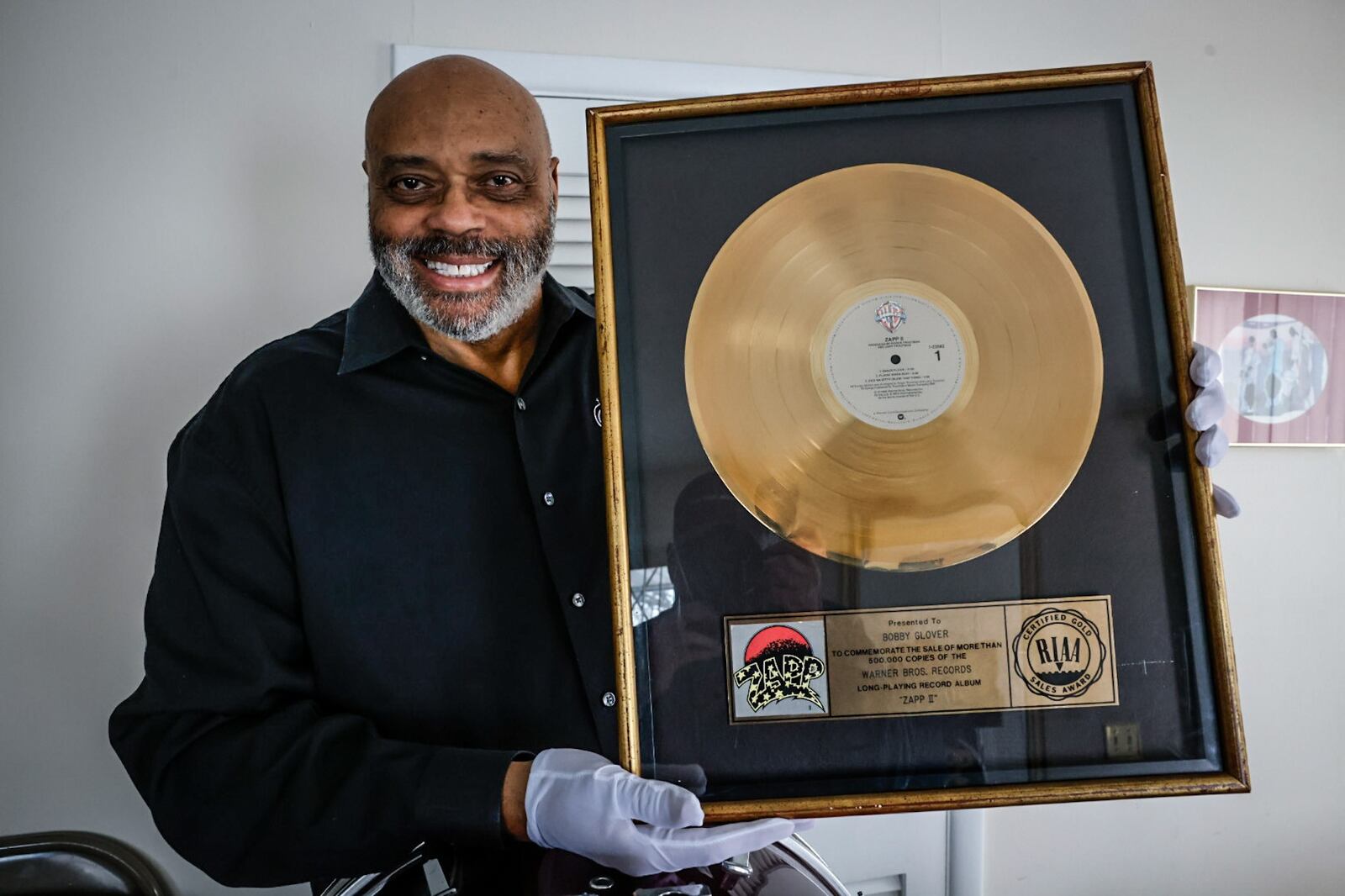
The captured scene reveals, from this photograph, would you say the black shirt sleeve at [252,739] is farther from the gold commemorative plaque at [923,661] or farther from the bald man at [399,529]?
the gold commemorative plaque at [923,661]

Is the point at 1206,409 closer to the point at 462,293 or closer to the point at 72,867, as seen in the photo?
the point at 462,293

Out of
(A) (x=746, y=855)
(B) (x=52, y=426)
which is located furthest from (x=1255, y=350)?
(B) (x=52, y=426)

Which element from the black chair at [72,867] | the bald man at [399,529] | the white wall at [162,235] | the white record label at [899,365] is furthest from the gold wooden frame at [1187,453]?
the black chair at [72,867]

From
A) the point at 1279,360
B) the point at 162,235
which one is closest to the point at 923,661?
the point at 162,235

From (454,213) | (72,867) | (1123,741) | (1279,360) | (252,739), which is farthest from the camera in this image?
(1279,360)

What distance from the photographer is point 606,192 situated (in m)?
0.97

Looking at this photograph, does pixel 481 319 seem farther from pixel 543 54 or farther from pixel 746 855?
pixel 746 855

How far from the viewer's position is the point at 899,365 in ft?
3.11

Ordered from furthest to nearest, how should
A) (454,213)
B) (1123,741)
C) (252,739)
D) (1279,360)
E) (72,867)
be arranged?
(1279,360)
(72,867)
(454,213)
(252,739)
(1123,741)

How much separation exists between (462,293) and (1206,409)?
0.92 metres

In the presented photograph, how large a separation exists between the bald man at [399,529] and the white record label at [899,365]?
0.46m

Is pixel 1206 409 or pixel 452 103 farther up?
pixel 452 103

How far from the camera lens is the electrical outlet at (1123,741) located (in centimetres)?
92

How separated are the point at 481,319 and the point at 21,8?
0.99 metres
